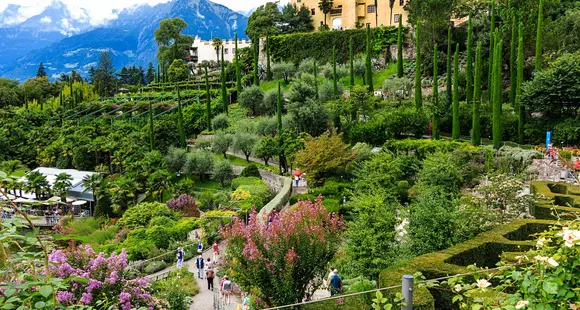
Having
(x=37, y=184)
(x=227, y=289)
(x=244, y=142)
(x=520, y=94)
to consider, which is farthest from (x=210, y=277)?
(x=520, y=94)

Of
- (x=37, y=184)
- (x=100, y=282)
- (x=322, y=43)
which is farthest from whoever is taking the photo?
(x=322, y=43)

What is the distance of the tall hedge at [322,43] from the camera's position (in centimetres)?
4750

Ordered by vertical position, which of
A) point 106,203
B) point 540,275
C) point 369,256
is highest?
point 540,275

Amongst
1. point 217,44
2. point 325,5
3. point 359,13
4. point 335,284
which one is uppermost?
point 325,5

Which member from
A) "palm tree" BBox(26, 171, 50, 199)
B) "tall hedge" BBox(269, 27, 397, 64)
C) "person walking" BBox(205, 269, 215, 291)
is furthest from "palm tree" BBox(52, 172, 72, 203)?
"tall hedge" BBox(269, 27, 397, 64)

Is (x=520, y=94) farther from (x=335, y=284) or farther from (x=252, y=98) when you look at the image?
(x=335, y=284)

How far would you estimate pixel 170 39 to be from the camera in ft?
260

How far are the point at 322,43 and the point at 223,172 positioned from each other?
26507 mm

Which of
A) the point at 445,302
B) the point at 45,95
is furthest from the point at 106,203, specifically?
the point at 45,95

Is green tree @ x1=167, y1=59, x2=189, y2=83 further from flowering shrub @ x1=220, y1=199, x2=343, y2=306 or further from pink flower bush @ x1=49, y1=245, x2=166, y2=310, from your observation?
pink flower bush @ x1=49, y1=245, x2=166, y2=310

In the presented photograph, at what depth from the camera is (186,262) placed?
15.5 meters

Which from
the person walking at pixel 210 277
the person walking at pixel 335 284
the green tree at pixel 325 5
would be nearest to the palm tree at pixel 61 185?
the person walking at pixel 210 277

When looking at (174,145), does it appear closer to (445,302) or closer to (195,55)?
(445,302)

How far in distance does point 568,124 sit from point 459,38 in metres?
19.3
